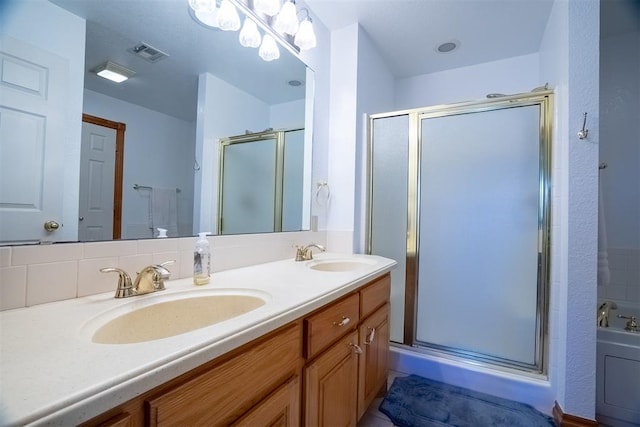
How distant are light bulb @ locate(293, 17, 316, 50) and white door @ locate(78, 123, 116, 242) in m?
1.20

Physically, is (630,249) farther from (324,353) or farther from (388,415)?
(324,353)

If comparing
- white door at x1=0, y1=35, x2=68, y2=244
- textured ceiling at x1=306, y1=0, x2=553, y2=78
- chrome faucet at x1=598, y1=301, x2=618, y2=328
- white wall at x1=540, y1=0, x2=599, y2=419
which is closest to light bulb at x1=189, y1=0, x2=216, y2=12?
white door at x1=0, y1=35, x2=68, y2=244

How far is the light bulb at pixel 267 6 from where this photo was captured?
1419 millimetres

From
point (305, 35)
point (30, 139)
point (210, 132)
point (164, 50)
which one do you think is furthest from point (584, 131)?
point (30, 139)

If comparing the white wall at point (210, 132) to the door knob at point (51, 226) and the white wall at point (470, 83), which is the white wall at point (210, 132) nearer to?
the door knob at point (51, 226)

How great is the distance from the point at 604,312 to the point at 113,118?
2.83m

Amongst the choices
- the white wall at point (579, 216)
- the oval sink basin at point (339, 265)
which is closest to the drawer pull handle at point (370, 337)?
the oval sink basin at point (339, 265)

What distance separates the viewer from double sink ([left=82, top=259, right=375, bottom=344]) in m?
0.68

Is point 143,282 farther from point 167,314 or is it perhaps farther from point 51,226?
point 51,226

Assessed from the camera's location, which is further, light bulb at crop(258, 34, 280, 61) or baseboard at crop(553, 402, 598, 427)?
light bulb at crop(258, 34, 280, 61)

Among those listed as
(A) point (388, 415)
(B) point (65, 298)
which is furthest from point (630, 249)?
(B) point (65, 298)

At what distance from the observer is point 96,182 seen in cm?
87

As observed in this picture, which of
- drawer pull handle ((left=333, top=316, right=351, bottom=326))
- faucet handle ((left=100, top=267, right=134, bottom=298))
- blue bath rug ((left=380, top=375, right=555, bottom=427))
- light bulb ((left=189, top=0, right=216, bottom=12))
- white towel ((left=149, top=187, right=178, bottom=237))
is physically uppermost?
light bulb ((left=189, top=0, right=216, bottom=12))

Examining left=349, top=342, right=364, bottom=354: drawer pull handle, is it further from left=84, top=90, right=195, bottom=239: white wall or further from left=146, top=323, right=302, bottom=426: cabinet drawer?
left=84, top=90, right=195, bottom=239: white wall
